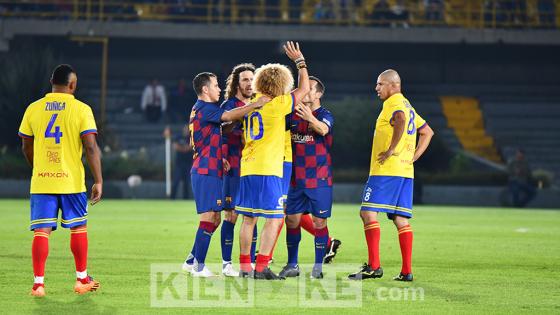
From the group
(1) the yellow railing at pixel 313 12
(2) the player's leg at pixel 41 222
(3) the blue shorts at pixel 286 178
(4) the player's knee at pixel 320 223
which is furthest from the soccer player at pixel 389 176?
(1) the yellow railing at pixel 313 12

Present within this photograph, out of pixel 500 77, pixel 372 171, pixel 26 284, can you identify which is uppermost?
pixel 500 77

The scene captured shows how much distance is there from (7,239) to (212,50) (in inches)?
1218

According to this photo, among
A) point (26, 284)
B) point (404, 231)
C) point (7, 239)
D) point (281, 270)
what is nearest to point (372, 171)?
point (404, 231)

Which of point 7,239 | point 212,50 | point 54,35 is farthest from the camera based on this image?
point 212,50

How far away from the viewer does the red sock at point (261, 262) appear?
489 inches

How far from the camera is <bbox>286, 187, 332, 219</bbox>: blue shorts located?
43.5 ft

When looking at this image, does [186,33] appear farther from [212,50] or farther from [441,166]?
[441,166]

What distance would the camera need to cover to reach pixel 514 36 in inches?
1779

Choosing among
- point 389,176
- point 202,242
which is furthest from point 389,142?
point 202,242

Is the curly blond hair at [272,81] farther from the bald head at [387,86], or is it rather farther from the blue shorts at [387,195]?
the blue shorts at [387,195]

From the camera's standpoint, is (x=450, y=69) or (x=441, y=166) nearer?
(x=441, y=166)

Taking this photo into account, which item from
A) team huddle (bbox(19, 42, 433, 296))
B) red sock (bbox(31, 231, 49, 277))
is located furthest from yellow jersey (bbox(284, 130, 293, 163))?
red sock (bbox(31, 231, 49, 277))

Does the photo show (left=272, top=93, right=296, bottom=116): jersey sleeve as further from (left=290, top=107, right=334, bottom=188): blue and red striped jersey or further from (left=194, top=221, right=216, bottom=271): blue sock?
(left=194, top=221, right=216, bottom=271): blue sock

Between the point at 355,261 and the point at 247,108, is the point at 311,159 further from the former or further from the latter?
the point at 355,261
